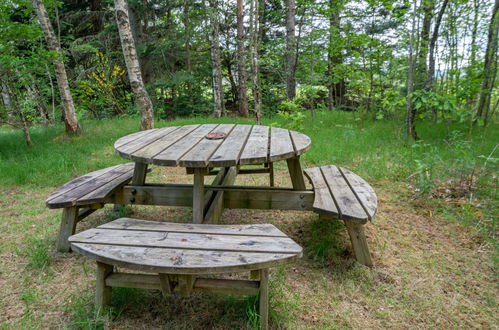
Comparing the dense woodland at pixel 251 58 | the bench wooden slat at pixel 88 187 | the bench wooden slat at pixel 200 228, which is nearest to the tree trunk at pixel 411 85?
the dense woodland at pixel 251 58

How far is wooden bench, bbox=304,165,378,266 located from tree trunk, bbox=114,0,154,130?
3.85 metres

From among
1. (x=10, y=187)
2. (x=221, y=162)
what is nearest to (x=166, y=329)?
(x=221, y=162)

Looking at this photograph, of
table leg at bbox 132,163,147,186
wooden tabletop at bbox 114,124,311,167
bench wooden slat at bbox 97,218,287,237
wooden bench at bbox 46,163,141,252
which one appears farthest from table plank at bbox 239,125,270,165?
wooden bench at bbox 46,163,141,252

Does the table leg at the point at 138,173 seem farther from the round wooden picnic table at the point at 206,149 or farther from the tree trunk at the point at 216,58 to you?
the tree trunk at the point at 216,58

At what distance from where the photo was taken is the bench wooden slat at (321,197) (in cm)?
168

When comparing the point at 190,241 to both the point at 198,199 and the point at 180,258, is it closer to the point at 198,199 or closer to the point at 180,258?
the point at 180,258

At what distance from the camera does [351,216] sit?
1588mm

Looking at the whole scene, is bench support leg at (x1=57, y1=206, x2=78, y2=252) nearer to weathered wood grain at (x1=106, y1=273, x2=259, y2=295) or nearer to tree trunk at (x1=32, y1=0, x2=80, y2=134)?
weathered wood grain at (x1=106, y1=273, x2=259, y2=295)

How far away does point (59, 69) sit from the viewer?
16.9 feet

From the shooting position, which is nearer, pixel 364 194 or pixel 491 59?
pixel 364 194

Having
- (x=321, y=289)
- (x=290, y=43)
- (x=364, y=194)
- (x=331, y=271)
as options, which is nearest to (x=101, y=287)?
(x=321, y=289)

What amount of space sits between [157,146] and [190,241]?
2.69 feet

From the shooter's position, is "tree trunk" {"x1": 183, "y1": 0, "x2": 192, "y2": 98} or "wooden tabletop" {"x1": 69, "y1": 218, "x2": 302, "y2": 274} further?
"tree trunk" {"x1": 183, "y1": 0, "x2": 192, "y2": 98}

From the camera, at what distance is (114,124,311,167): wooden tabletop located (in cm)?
150
